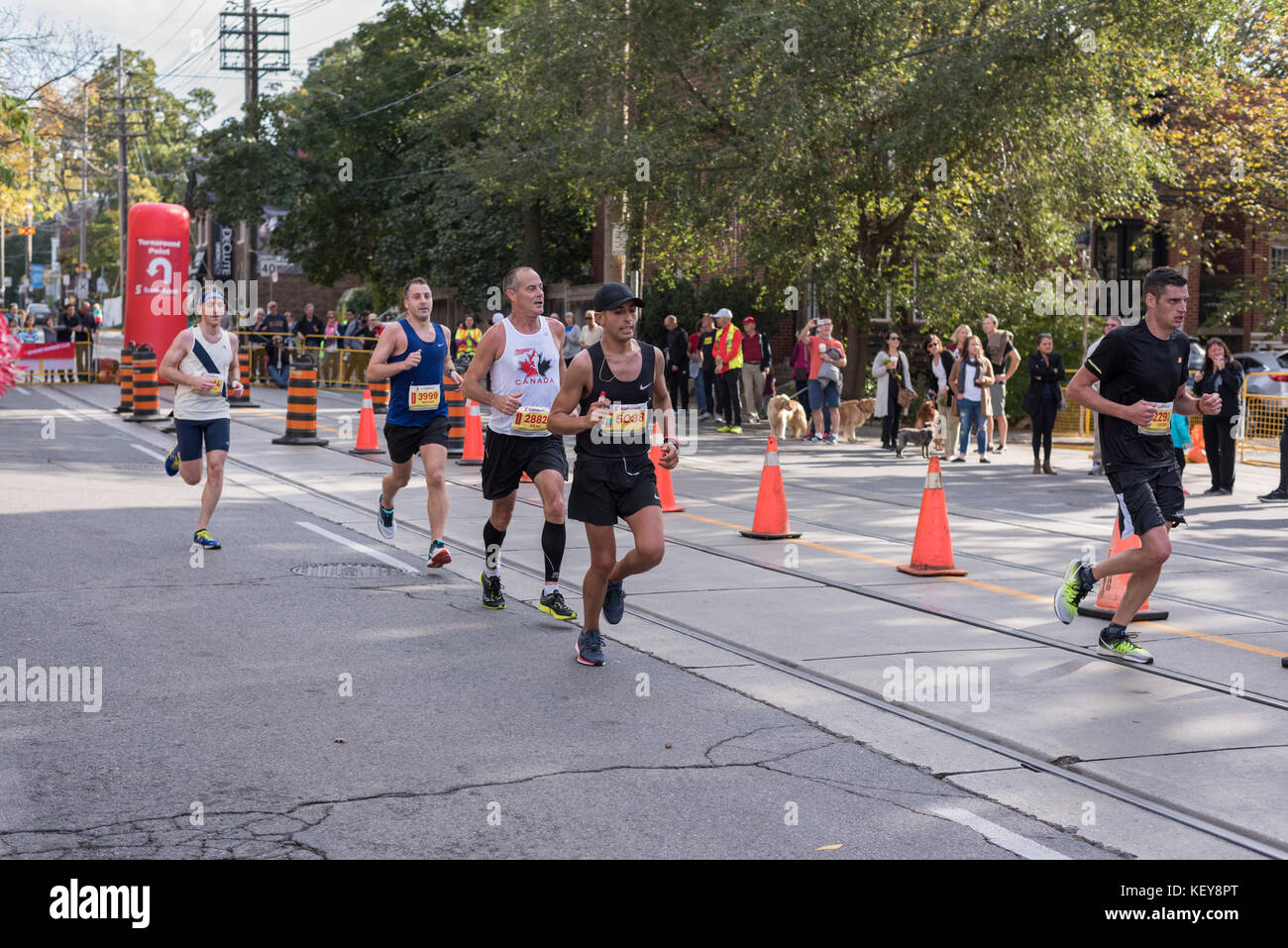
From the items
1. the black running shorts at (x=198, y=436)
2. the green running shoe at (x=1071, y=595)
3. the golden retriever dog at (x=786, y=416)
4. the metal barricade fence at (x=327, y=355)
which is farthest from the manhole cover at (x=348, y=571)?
the metal barricade fence at (x=327, y=355)

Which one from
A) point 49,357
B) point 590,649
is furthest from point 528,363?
point 49,357

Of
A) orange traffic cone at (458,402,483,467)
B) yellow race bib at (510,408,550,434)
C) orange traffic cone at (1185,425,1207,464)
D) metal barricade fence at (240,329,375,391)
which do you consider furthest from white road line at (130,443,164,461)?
metal barricade fence at (240,329,375,391)

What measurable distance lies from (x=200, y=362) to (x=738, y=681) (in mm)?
5767

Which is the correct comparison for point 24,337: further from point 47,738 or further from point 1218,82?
point 47,738

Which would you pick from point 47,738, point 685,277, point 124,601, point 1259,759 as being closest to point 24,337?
point 685,277

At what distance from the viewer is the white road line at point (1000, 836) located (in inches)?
190

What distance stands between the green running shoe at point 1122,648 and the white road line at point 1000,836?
2.76 meters

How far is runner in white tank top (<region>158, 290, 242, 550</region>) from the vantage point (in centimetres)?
1102

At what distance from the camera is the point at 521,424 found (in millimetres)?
8656

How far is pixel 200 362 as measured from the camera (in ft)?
36.5

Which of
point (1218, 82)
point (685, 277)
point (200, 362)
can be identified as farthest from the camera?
point (685, 277)

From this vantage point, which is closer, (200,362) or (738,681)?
(738,681)

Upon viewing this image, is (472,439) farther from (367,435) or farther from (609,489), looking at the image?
(609,489)

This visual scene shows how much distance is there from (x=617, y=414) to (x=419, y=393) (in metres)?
3.42
